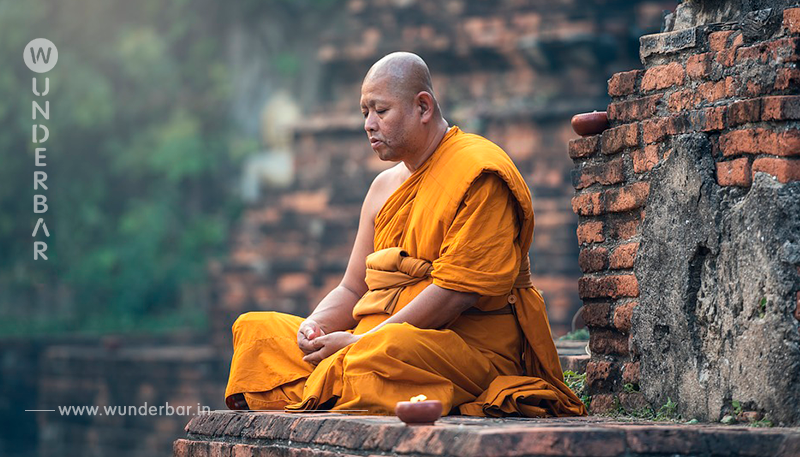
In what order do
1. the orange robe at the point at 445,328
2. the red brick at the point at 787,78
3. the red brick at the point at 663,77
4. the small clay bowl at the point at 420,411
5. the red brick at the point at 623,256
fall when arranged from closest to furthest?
the small clay bowl at the point at 420,411, the red brick at the point at 787,78, the orange robe at the point at 445,328, the red brick at the point at 663,77, the red brick at the point at 623,256

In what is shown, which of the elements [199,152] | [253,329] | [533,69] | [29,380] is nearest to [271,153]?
[199,152]

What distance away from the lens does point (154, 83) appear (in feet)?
58.6

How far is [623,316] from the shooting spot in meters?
4.29

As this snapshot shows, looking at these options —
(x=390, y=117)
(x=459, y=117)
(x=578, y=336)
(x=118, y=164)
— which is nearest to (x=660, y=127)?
(x=390, y=117)

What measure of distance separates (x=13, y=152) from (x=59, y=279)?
1.90 m

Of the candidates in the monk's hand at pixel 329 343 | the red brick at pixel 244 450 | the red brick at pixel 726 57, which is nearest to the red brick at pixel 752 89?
the red brick at pixel 726 57

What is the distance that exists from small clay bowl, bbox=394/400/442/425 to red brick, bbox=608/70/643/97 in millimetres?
1537

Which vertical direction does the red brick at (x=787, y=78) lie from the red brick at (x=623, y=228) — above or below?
above


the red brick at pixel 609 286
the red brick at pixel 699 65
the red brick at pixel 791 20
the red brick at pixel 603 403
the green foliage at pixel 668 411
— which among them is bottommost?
the red brick at pixel 603 403

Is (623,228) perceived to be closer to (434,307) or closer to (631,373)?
(631,373)

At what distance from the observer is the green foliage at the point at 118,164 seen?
1702 centimetres

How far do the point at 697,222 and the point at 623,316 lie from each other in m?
0.54

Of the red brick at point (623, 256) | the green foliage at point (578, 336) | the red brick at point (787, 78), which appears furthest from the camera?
the green foliage at point (578, 336)

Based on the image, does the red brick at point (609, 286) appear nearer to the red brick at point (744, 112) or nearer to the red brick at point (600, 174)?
the red brick at point (600, 174)
